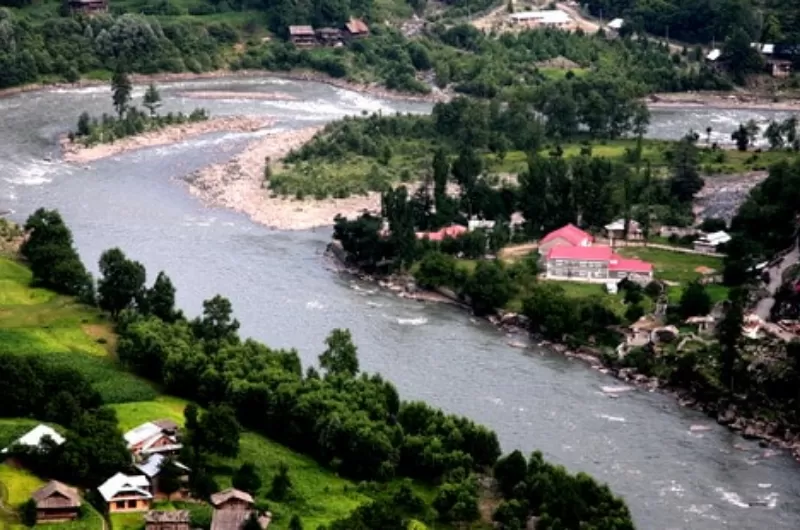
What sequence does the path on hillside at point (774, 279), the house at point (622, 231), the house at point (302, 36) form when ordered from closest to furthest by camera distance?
the path on hillside at point (774, 279) → the house at point (622, 231) → the house at point (302, 36)

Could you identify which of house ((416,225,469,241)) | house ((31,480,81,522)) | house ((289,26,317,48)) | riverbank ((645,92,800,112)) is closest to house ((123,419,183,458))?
house ((31,480,81,522))

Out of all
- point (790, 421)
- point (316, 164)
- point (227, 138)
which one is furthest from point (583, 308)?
point (227, 138)

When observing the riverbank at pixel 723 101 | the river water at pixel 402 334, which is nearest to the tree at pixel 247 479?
the river water at pixel 402 334

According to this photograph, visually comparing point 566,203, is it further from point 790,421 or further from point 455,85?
point 455,85

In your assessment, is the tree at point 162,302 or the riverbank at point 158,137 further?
the riverbank at point 158,137

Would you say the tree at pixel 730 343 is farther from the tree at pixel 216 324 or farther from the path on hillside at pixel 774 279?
the tree at pixel 216 324

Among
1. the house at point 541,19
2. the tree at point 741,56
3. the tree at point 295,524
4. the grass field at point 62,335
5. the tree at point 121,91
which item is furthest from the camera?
the house at point 541,19
